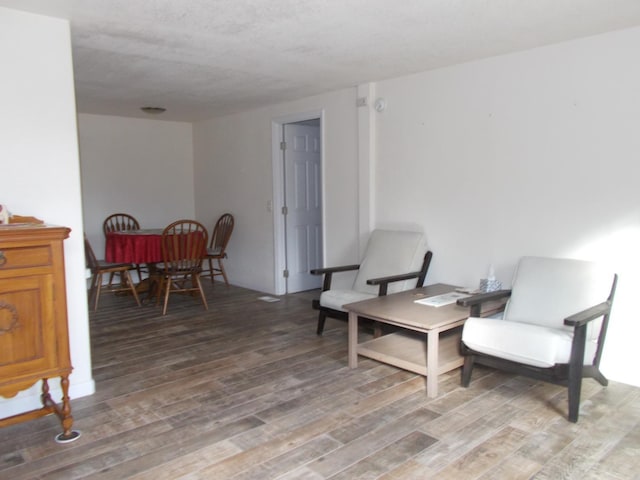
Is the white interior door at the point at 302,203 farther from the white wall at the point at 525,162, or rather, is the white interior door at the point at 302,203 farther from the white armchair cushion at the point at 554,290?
the white armchair cushion at the point at 554,290

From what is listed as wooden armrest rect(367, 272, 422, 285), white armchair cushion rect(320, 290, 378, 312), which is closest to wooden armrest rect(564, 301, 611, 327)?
wooden armrest rect(367, 272, 422, 285)

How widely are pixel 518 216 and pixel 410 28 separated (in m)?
1.50

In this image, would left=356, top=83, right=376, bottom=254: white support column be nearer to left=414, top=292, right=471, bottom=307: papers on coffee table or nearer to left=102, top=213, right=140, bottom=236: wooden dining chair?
left=414, top=292, right=471, bottom=307: papers on coffee table

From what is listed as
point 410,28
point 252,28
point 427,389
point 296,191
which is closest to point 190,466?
point 427,389

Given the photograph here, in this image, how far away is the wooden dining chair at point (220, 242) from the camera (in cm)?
592

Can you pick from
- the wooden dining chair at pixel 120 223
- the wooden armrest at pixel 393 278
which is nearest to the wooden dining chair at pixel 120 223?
the wooden dining chair at pixel 120 223

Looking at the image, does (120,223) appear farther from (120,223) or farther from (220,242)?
(220,242)

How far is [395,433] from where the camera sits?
2420 millimetres

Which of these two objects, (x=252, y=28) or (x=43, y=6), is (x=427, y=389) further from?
(x=43, y=6)

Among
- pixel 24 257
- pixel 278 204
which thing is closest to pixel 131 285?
pixel 278 204

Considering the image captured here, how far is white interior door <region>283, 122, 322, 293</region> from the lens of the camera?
5.62 metres

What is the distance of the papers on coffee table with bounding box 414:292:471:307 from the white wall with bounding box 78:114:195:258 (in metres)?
4.28

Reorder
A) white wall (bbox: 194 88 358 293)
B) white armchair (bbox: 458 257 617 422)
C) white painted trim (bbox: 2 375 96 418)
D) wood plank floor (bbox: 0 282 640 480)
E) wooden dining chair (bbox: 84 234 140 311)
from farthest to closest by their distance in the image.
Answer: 1. wooden dining chair (bbox: 84 234 140 311)
2. white wall (bbox: 194 88 358 293)
3. white painted trim (bbox: 2 375 96 418)
4. white armchair (bbox: 458 257 617 422)
5. wood plank floor (bbox: 0 282 640 480)

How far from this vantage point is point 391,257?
13.2 ft
